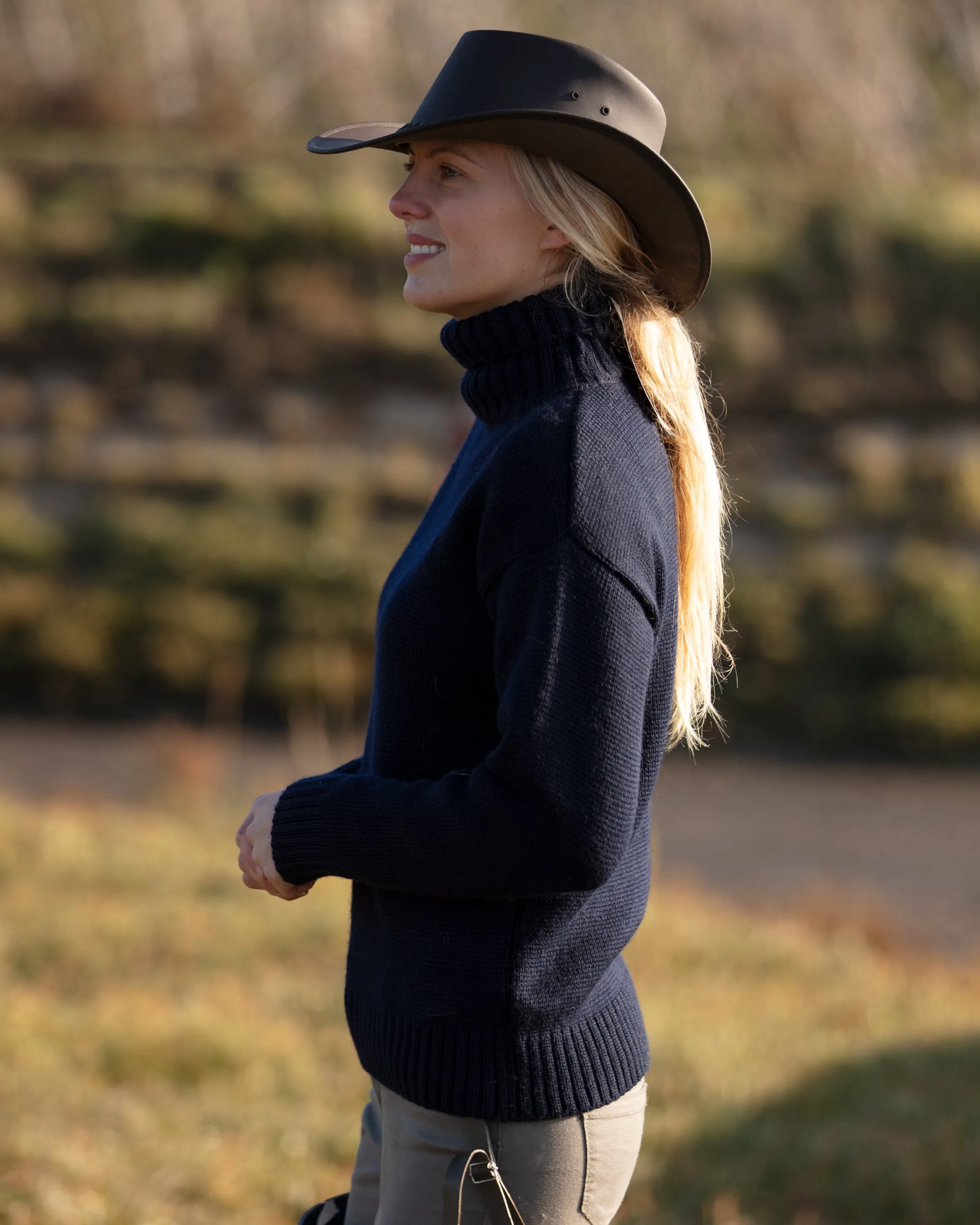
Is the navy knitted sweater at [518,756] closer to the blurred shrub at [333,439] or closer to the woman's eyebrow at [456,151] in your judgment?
the woman's eyebrow at [456,151]

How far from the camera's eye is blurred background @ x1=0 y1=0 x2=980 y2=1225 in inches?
136

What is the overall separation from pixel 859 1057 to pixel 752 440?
944 cm

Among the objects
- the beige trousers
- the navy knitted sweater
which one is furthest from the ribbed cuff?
the beige trousers

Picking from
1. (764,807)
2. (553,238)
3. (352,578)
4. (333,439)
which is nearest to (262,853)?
(553,238)

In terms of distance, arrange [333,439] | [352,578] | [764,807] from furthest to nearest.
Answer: [333,439] < [352,578] < [764,807]

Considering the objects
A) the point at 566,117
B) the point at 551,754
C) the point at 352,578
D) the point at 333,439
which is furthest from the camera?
the point at 333,439

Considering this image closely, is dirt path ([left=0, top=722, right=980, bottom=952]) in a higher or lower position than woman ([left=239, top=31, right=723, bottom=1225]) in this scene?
lower

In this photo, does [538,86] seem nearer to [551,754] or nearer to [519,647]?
[519,647]

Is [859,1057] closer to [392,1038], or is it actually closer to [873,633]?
[392,1038]

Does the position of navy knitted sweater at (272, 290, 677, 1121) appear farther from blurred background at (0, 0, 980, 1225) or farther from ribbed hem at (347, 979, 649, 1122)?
blurred background at (0, 0, 980, 1225)

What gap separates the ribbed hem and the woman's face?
0.77m

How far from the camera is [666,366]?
1.57 metres

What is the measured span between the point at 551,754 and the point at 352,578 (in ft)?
31.8

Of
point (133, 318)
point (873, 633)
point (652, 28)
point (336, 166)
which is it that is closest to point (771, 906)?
point (873, 633)
